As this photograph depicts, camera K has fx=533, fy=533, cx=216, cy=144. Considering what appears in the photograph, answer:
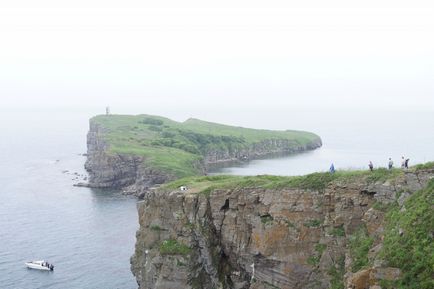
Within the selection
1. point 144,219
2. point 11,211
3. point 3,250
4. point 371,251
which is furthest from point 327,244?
point 11,211

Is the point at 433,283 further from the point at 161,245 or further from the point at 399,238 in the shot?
the point at 161,245

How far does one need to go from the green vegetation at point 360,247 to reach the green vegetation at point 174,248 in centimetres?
2038

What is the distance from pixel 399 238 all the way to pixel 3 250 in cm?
8619

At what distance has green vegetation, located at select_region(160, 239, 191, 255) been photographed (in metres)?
62.6

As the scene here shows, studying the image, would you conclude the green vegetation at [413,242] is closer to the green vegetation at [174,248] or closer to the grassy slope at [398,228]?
the grassy slope at [398,228]

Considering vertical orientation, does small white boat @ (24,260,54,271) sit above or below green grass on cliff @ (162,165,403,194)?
below

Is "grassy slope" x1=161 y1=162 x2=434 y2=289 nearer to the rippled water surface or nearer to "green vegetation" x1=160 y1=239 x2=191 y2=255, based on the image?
"green vegetation" x1=160 y1=239 x2=191 y2=255

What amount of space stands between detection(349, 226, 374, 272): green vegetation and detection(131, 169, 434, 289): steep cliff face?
0.44 feet

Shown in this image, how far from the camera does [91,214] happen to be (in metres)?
136

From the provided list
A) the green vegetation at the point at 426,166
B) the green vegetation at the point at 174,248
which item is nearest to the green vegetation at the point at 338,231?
the green vegetation at the point at 426,166

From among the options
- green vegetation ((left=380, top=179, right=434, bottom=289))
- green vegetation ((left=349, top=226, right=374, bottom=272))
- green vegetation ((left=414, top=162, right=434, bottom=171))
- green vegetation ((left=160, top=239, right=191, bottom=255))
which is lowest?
green vegetation ((left=160, top=239, right=191, bottom=255))

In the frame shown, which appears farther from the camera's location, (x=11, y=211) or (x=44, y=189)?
(x=44, y=189)

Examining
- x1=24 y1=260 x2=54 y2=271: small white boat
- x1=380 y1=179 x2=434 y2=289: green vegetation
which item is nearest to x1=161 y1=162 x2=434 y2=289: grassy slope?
x1=380 y1=179 x2=434 y2=289: green vegetation

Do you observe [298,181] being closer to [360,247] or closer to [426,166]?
[360,247]
